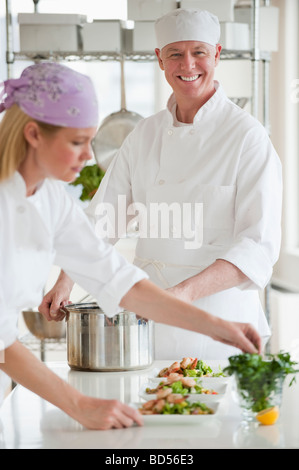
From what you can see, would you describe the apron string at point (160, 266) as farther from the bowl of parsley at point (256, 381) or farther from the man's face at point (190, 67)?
the bowl of parsley at point (256, 381)

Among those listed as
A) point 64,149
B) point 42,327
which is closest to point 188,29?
point 64,149

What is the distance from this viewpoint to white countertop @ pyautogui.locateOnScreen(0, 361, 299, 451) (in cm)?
138

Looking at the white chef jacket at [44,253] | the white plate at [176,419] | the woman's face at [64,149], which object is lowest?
the white plate at [176,419]

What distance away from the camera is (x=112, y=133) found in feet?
11.8

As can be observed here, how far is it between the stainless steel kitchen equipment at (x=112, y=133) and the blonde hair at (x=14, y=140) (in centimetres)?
213

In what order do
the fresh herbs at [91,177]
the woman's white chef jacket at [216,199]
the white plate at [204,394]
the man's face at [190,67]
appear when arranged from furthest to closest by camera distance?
Result: the fresh herbs at [91,177], the man's face at [190,67], the woman's white chef jacket at [216,199], the white plate at [204,394]

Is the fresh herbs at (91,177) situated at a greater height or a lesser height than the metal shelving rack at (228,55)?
lesser

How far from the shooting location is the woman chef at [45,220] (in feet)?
4.73

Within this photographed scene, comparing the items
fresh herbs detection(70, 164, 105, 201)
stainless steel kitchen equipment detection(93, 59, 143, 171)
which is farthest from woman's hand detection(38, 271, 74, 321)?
fresh herbs detection(70, 164, 105, 201)

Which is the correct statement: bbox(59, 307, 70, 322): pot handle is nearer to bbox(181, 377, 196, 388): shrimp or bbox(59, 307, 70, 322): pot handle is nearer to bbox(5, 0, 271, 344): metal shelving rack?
bbox(181, 377, 196, 388): shrimp

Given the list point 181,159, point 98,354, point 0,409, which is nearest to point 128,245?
point 181,159

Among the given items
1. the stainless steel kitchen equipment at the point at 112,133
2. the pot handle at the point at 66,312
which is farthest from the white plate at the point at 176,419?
the stainless steel kitchen equipment at the point at 112,133

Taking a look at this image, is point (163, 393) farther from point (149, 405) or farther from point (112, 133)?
point (112, 133)

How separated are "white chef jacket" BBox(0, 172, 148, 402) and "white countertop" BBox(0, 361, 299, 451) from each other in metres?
0.19
